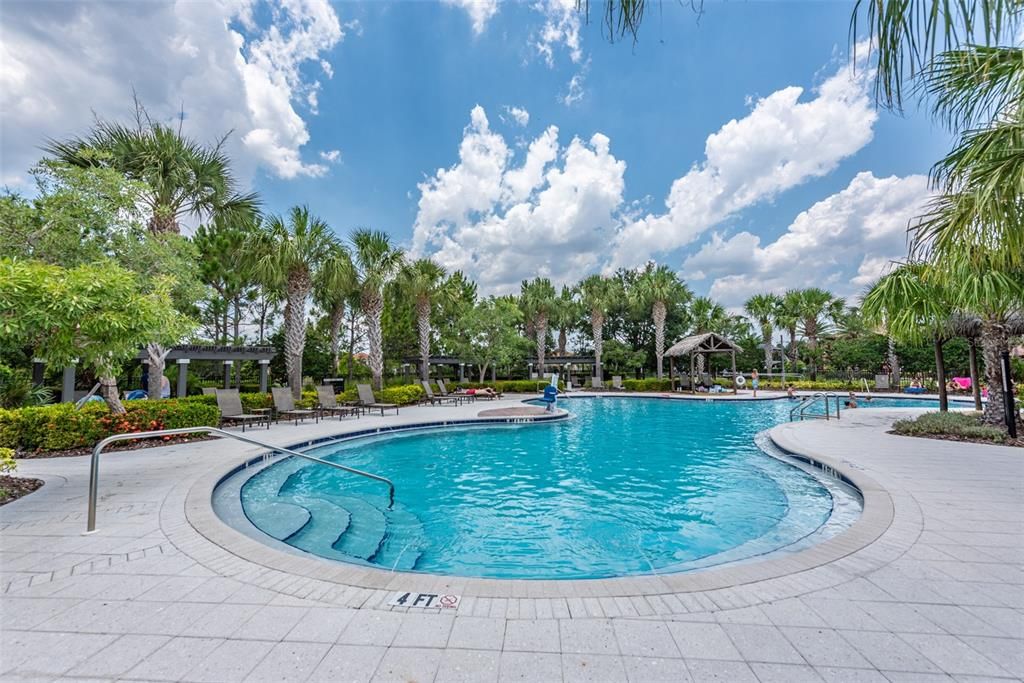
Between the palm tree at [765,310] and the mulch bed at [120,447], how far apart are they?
35.9 m

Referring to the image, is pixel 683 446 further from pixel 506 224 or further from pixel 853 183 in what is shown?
pixel 506 224

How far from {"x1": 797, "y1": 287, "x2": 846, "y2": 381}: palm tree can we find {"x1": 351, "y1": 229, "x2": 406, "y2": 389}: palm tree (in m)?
30.1

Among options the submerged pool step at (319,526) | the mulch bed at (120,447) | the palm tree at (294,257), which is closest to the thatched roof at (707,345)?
the palm tree at (294,257)

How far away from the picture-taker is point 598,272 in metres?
33.0

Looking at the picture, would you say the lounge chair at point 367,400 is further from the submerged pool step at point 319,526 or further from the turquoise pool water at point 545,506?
the submerged pool step at point 319,526

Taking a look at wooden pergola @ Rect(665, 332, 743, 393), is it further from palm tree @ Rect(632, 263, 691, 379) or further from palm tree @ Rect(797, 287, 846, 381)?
palm tree @ Rect(797, 287, 846, 381)

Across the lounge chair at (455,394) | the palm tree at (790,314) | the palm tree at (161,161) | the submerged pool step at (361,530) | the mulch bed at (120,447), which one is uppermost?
the palm tree at (161,161)

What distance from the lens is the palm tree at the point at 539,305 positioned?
3031cm

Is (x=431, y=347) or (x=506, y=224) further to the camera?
(x=431, y=347)

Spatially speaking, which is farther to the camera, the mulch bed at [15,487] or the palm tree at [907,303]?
the palm tree at [907,303]

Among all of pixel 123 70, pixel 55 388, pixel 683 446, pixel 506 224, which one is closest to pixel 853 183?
pixel 683 446

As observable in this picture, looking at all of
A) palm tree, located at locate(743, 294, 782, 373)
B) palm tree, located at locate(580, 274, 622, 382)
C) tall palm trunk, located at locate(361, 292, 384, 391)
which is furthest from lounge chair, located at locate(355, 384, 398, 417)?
palm tree, located at locate(743, 294, 782, 373)

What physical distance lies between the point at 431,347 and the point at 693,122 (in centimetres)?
2215

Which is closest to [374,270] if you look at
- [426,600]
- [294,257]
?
[294,257]
